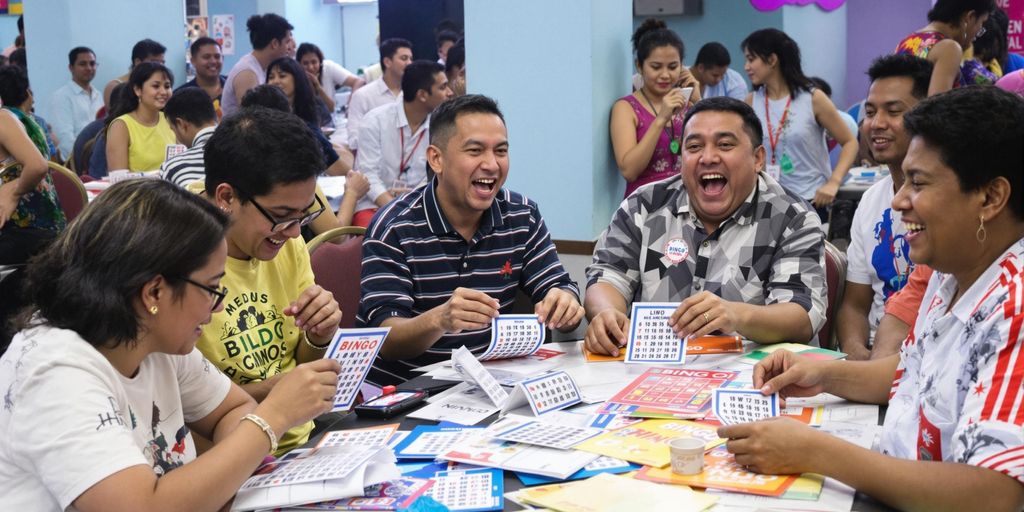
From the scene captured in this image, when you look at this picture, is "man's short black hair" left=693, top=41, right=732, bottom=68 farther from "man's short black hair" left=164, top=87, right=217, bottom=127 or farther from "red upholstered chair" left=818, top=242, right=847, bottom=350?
"red upholstered chair" left=818, top=242, right=847, bottom=350

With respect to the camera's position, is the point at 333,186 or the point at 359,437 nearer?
the point at 359,437

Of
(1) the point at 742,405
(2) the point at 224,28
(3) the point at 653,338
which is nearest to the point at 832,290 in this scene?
(3) the point at 653,338

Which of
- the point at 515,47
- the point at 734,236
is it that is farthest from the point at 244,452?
the point at 515,47

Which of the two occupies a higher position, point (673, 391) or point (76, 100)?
point (76, 100)

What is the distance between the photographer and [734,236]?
2914mm

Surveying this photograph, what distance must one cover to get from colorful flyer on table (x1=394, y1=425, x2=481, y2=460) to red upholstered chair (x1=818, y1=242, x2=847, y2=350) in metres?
1.63

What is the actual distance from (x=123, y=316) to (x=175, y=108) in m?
4.10

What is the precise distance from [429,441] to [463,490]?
0.26 m

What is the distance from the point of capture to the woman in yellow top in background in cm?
612

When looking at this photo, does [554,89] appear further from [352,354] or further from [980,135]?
[980,135]

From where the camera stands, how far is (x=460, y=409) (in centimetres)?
206

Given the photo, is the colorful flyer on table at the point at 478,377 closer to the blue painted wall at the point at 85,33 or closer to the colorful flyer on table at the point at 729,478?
the colorful flyer on table at the point at 729,478

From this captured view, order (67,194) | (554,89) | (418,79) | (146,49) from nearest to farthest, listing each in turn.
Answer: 1. (554,89)
2. (67,194)
3. (418,79)
4. (146,49)

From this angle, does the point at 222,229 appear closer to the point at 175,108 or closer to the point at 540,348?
the point at 540,348
